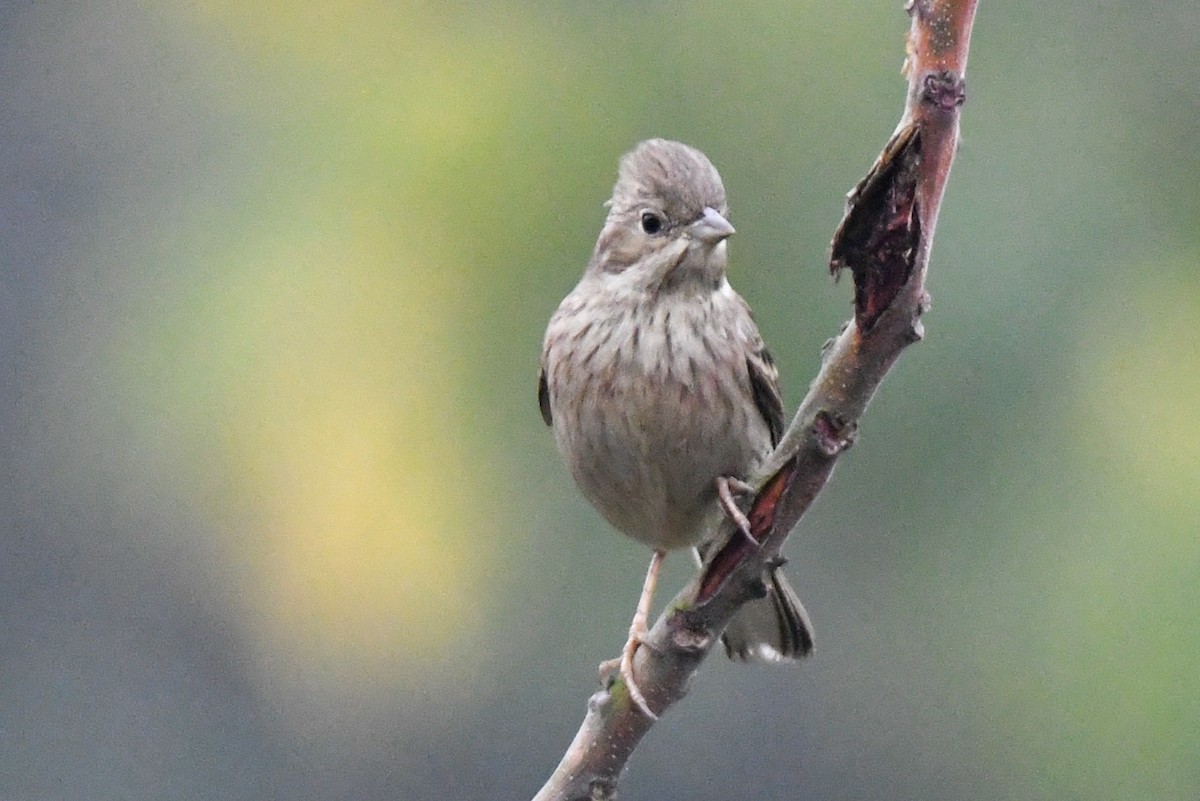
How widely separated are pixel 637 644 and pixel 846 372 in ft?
2.82

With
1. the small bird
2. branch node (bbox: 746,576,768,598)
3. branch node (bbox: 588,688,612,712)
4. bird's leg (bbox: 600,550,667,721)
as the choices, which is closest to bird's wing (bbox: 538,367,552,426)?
the small bird

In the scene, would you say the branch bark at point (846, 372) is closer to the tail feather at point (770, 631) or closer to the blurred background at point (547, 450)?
the tail feather at point (770, 631)

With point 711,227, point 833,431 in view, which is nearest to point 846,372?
point 833,431

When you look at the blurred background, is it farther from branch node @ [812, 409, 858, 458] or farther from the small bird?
branch node @ [812, 409, 858, 458]

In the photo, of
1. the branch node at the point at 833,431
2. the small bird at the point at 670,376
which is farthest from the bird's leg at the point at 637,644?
the branch node at the point at 833,431

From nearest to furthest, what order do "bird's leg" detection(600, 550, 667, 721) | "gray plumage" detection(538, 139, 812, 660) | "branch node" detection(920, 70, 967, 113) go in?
"branch node" detection(920, 70, 967, 113) → "bird's leg" detection(600, 550, 667, 721) → "gray plumage" detection(538, 139, 812, 660)

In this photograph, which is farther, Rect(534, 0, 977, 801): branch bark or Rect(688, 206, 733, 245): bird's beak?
Rect(688, 206, 733, 245): bird's beak

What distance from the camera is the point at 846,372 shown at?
1.69 m

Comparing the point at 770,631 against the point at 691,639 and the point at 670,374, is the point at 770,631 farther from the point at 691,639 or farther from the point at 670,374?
the point at 691,639

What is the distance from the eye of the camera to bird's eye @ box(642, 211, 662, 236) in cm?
271

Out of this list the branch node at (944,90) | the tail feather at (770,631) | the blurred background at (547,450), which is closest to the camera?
the branch node at (944,90)

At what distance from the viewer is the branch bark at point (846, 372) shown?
1523mm

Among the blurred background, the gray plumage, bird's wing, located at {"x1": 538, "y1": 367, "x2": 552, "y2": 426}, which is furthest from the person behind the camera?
the blurred background

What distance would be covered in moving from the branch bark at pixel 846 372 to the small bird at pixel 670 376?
1.96 feet
